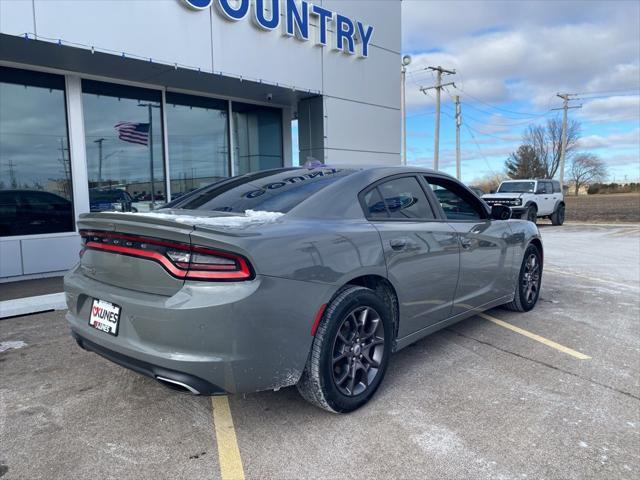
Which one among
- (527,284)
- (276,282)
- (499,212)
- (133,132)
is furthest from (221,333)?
(133,132)

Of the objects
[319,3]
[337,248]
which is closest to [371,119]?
[319,3]

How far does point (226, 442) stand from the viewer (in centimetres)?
266

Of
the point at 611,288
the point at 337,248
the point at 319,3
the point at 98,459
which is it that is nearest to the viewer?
the point at 98,459

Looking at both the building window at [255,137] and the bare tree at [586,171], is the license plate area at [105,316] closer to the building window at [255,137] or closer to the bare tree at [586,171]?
the building window at [255,137]

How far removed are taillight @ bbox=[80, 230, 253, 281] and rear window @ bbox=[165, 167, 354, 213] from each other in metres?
0.61

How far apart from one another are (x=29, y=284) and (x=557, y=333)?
6.89 metres

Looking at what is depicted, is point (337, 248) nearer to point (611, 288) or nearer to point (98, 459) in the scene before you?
point (98, 459)

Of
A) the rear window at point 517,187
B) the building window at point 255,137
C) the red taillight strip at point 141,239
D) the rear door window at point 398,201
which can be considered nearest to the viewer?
the red taillight strip at point 141,239

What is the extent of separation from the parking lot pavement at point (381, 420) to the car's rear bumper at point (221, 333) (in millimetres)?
427

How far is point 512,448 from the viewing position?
2598mm

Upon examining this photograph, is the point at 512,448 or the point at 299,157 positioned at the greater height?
the point at 299,157

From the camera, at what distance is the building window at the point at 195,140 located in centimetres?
914

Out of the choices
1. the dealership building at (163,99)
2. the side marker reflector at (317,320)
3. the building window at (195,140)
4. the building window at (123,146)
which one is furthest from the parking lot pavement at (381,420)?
the building window at (195,140)

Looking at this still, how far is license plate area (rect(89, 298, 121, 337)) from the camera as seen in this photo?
2.66 metres
